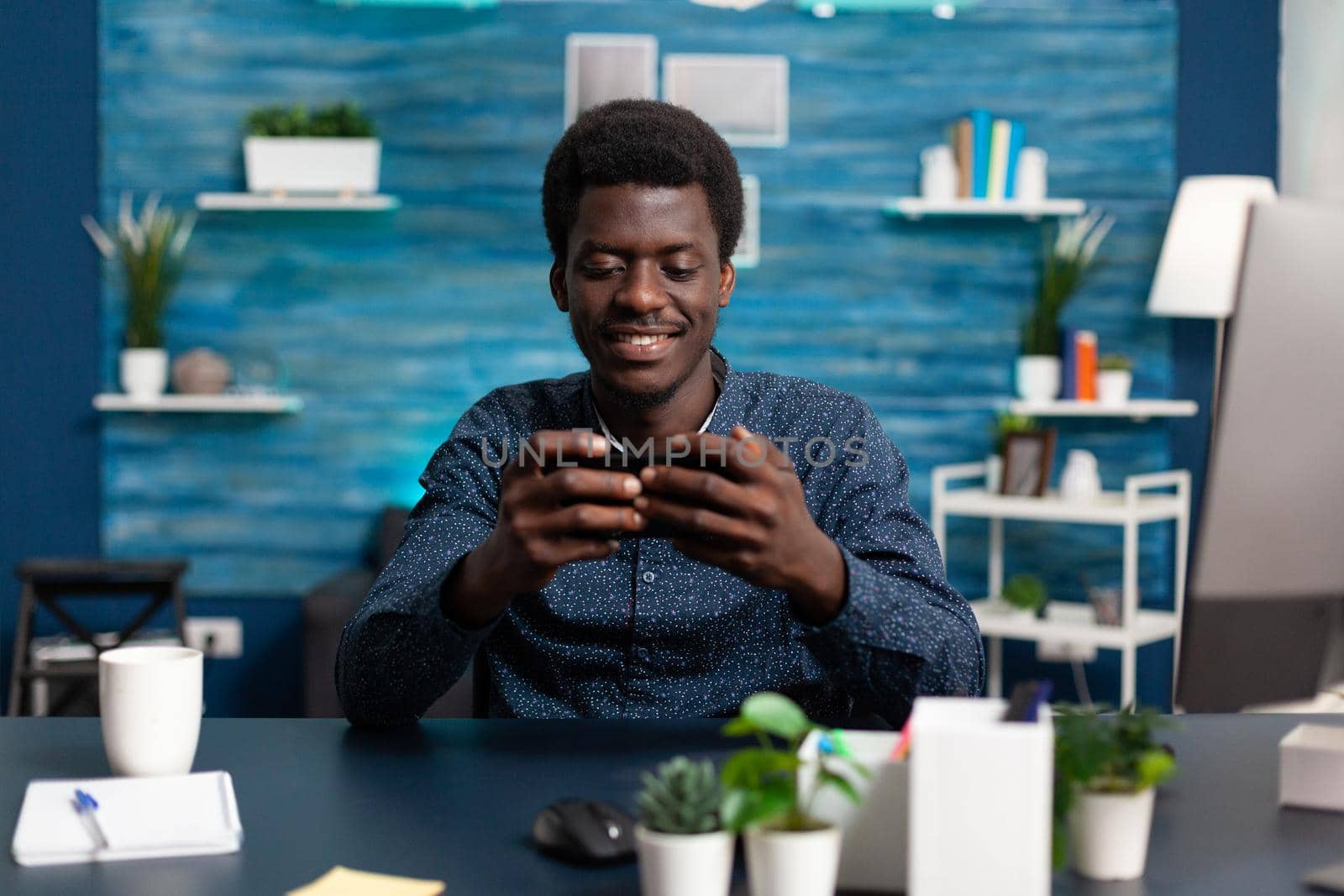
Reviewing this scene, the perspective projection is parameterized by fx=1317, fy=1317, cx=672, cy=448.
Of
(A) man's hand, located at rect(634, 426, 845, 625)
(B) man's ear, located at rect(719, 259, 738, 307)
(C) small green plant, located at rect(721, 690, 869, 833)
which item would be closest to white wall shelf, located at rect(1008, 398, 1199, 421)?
(B) man's ear, located at rect(719, 259, 738, 307)

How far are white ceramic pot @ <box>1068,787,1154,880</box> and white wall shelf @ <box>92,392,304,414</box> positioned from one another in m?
3.06

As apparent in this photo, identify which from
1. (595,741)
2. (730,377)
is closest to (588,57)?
(730,377)

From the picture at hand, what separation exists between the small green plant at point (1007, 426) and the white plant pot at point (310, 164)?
74.2 inches

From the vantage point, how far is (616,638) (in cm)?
154

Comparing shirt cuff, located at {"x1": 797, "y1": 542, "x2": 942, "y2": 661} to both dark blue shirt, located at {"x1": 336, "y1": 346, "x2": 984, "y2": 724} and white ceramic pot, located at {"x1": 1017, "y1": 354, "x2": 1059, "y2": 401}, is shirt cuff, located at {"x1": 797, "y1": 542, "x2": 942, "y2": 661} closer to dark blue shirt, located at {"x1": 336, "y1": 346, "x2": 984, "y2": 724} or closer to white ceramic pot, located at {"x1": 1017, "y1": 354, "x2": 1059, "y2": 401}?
dark blue shirt, located at {"x1": 336, "y1": 346, "x2": 984, "y2": 724}

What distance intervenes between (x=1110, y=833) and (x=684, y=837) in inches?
11.9

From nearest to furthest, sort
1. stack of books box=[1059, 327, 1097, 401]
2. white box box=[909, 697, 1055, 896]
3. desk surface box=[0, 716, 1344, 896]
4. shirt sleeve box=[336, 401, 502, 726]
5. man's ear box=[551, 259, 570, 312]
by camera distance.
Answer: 1. white box box=[909, 697, 1055, 896]
2. desk surface box=[0, 716, 1344, 896]
3. shirt sleeve box=[336, 401, 502, 726]
4. man's ear box=[551, 259, 570, 312]
5. stack of books box=[1059, 327, 1097, 401]

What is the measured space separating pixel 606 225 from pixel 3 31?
2932mm

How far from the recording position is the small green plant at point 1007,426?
3.65m

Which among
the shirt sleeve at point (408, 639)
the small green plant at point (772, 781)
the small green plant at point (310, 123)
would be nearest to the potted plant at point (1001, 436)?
the small green plant at point (310, 123)

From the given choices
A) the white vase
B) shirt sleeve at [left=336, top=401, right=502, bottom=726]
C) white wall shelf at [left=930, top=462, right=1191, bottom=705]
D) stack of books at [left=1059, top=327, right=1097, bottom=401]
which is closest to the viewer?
shirt sleeve at [left=336, top=401, right=502, bottom=726]

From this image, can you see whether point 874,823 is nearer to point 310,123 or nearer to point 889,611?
point 889,611

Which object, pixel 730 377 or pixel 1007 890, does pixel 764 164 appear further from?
pixel 1007 890

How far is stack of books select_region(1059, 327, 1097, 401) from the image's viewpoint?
3.67 metres
